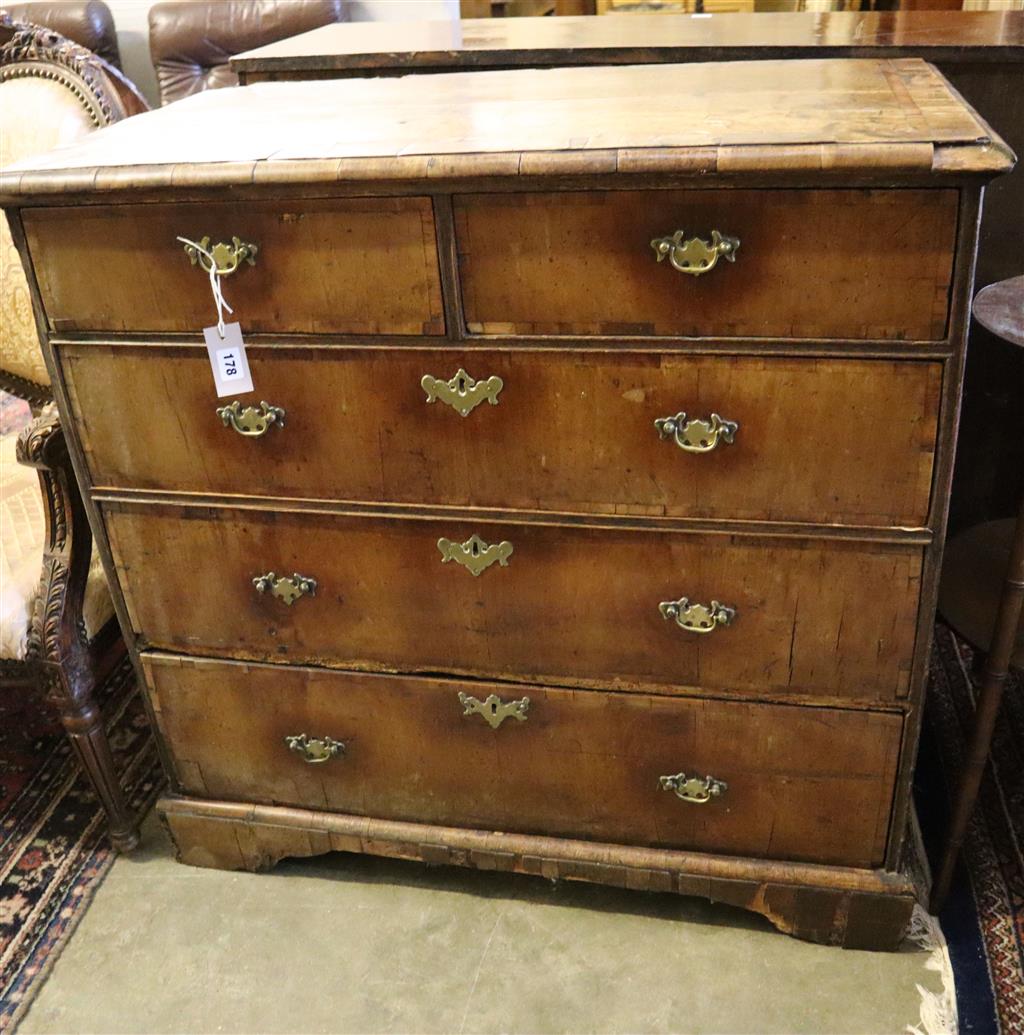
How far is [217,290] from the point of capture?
46.2 inches

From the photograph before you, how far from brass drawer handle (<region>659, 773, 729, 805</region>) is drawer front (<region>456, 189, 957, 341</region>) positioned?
0.62 m

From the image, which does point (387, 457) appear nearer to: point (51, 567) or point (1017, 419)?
point (51, 567)

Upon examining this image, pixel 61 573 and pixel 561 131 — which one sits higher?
pixel 561 131

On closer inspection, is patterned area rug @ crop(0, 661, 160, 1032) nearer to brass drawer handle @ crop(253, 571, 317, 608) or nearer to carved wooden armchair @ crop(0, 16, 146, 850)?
carved wooden armchair @ crop(0, 16, 146, 850)

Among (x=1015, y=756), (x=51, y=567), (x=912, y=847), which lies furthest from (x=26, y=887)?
(x=1015, y=756)

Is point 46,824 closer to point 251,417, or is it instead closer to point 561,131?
point 251,417

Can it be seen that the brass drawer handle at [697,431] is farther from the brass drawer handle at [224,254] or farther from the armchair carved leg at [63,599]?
the armchair carved leg at [63,599]

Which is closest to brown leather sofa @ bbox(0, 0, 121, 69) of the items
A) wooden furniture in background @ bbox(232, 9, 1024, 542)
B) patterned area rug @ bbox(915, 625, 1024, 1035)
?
wooden furniture in background @ bbox(232, 9, 1024, 542)

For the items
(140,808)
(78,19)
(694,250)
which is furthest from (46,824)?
(78,19)

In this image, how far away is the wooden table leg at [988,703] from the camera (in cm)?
124

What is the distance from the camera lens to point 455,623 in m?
1.35

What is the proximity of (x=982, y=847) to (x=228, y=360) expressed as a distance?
4.35 feet

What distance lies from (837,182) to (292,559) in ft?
2.64

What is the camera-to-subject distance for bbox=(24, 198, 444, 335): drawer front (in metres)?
1.12
